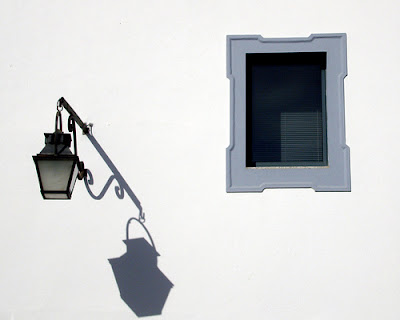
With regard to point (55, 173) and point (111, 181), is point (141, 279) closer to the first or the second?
point (111, 181)

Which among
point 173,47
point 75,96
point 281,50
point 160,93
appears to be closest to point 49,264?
point 75,96

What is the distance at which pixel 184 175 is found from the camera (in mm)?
4164

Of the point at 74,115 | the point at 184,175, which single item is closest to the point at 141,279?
the point at 184,175

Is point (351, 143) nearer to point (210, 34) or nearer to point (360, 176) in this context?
point (360, 176)

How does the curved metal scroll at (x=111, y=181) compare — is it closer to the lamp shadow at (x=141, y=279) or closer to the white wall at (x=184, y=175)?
the white wall at (x=184, y=175)

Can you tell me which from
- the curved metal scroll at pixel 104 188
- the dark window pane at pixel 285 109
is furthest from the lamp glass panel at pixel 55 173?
the dark window pane at pixel 285 109

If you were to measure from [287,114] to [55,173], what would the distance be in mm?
1939

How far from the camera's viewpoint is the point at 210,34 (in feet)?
14.0

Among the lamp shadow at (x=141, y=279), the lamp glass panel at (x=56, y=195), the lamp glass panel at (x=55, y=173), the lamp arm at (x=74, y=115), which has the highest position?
the lamp arm at (x=74, y=115)

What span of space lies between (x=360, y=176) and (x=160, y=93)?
172cm

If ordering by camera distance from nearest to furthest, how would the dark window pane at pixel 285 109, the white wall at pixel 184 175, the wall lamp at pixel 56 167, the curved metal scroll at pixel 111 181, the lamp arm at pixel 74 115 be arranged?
the wall lamp at pixel 56 167, the lamp arm at pixel 74 115, the white wall at pixel 184 175, the curved metal scroll at pixel 111 181, the dark window pane at pixel 285 109

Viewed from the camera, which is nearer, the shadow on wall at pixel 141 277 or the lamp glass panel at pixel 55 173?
the lamp glass panel at pixel 55 173

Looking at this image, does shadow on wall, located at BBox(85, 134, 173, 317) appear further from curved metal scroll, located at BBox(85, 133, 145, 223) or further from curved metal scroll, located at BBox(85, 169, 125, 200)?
curved metal scroll, located at BBox(85, 169, 125, 200)

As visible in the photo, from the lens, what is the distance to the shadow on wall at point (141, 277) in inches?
161
